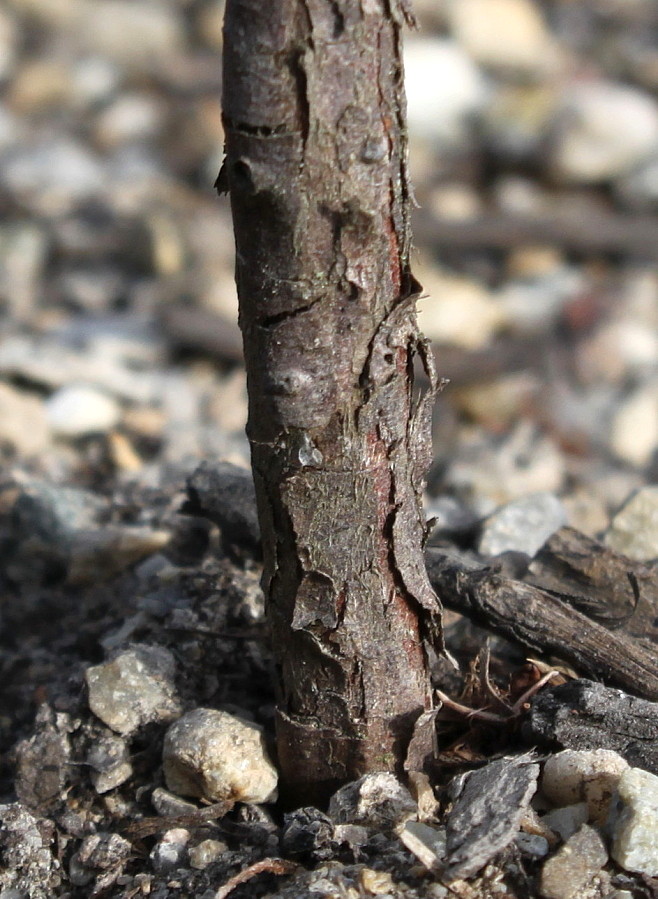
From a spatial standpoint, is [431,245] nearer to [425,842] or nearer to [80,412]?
[80,412]

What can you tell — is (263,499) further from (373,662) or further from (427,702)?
(427,702)

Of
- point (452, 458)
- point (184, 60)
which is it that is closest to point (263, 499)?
point (452, 458)

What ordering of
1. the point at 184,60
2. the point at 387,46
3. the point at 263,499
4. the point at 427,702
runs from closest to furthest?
the point at 387,46, the point at 263,499, the point at 427,702, the point at 184,60

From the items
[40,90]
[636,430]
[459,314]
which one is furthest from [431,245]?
[40,90]

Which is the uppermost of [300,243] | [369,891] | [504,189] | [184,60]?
[184,60]

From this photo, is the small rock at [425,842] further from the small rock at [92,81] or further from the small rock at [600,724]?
the small rock at [92,81]

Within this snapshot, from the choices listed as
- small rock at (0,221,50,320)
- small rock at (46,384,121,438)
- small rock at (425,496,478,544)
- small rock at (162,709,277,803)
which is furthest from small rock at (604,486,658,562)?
small rock at (0,221,50,320)

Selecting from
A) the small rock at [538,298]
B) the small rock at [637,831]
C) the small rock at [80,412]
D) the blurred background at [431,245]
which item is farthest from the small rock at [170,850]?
the small rock at [538,298]
